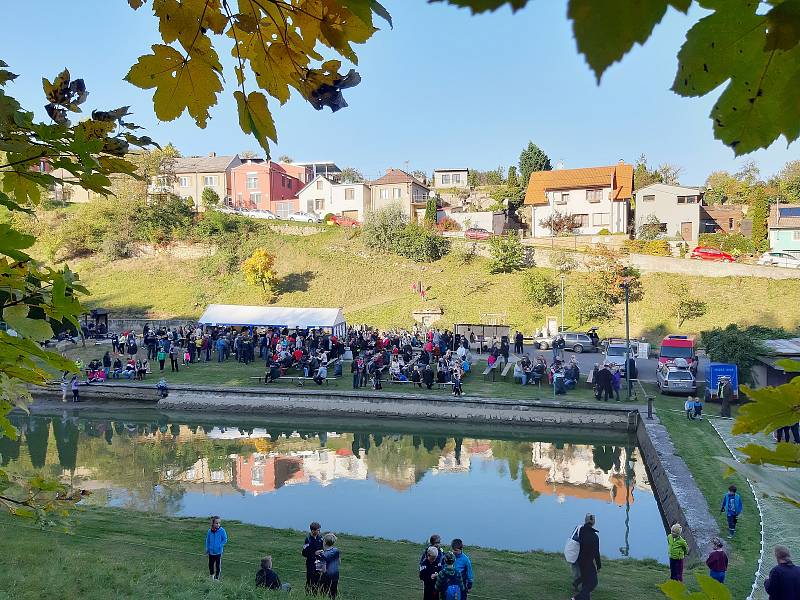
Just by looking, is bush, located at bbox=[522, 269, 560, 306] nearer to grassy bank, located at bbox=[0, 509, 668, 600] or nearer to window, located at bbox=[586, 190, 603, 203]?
window, located at bbox=[586, 190, 603, 203]

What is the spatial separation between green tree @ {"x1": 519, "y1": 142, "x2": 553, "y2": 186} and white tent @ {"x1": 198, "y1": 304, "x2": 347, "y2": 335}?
33228mm

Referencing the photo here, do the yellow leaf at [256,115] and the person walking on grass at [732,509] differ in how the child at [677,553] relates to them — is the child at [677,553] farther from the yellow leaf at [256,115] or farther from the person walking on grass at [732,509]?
the yellow leaf at [256,115]

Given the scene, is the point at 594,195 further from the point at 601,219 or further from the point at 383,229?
the point at 383,229

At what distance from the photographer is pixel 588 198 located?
1724 inches

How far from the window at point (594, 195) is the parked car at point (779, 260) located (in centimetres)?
1049

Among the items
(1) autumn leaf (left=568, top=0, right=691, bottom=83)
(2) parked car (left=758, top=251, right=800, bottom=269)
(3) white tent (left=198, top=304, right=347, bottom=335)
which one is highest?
(2) parked car (left=758, top=251, right=800, bottom=269)

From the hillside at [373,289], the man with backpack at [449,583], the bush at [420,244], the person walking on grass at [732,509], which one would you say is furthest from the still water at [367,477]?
the bush at [420,244]

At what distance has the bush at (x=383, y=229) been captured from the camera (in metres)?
41.5

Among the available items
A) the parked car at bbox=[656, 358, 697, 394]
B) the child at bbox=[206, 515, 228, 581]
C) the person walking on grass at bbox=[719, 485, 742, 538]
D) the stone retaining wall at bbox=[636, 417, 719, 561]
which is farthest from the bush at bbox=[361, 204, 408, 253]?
the child at bbox=[206, 515, 228, 581]

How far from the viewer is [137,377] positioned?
23.3 metres

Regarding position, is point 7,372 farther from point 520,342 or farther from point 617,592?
point 520,342

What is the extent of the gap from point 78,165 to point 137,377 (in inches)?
893

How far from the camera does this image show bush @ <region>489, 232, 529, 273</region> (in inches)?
1468

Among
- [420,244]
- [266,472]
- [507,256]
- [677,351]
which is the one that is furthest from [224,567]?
[420,244]
